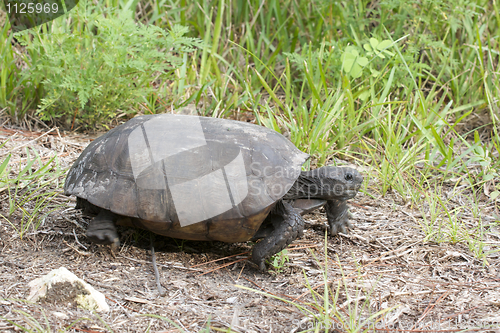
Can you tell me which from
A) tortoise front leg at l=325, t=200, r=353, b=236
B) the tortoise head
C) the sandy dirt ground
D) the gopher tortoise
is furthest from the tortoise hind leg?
tortoise front leg at l=325, t=200, r=353, b=236

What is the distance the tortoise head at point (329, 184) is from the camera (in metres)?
2.97

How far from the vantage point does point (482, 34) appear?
17.0ft

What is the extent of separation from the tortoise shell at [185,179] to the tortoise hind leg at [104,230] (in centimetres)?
8

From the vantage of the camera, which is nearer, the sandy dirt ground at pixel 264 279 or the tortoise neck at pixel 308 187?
the sandy dirt ground at pixel 264 279

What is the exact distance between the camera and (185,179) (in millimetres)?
2510

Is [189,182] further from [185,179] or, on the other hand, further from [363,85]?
[363,85]

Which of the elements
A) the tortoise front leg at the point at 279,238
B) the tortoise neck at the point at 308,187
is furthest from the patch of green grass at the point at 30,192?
the tortoise neck at the point at 308,187

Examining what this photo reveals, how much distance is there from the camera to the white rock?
198 centimetres

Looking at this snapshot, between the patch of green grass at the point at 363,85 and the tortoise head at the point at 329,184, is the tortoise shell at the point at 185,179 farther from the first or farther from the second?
the patch of green grass at the point at 363,85

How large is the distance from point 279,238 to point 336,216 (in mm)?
652

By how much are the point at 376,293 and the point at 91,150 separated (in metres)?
1.98

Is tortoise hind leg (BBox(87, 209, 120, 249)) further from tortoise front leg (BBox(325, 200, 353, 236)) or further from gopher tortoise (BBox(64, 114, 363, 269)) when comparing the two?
tortoise front leg (BBox(325, 200, 353, 236))

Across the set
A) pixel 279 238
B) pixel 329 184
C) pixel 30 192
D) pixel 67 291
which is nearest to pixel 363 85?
pixel 329 184

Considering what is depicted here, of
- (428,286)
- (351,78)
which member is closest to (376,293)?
(428,286)
